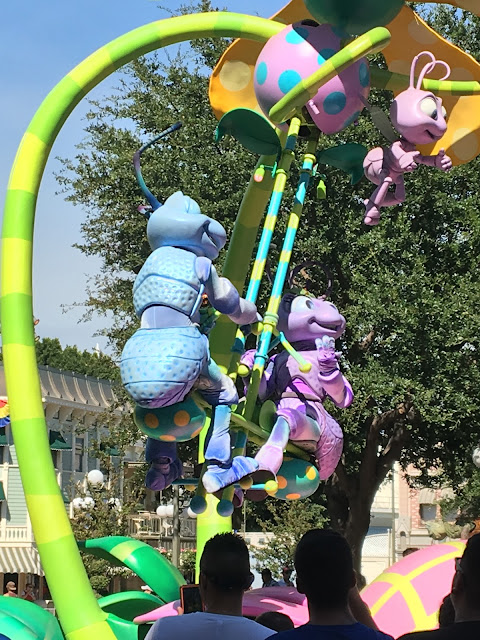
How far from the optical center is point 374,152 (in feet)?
23.3

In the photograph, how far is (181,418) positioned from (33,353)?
0.91 metres

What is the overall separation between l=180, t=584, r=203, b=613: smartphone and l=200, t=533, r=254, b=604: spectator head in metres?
2.19

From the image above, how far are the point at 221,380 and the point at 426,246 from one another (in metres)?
9.92

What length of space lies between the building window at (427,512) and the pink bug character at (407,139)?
46.4 meters

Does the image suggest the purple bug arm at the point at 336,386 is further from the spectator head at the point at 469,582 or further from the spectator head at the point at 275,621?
the spectator head at the point at 469,582

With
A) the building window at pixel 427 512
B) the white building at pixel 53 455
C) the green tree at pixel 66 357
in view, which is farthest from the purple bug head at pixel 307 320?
the building window at pixel 427 512

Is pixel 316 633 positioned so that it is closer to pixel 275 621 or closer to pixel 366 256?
pixel 275 621

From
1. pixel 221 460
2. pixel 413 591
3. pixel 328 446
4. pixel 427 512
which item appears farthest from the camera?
pixel 427 512

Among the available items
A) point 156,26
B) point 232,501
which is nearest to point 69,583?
point 232,501

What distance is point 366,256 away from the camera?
15055 millimetres

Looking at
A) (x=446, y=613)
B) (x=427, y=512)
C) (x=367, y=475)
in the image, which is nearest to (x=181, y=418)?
(x=446, y=613)

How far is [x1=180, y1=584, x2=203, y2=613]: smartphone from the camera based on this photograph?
5.49 meters

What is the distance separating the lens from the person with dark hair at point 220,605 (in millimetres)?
3307

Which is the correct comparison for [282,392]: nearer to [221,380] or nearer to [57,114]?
[221,380]
